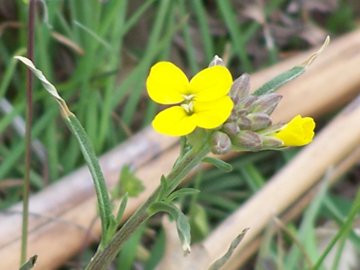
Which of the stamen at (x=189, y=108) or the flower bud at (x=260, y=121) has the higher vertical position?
the stamen at (x=189, y=108)

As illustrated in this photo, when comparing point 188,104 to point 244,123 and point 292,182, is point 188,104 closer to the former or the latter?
point 244,123

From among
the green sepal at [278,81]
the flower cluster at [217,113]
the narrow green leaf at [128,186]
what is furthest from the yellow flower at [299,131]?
the narrow green leaf at [128,186]

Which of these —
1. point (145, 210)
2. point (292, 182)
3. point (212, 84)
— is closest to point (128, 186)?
point (292, 182)

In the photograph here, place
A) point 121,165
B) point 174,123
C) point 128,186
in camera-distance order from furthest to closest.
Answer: point 121,165
point 128,186
point 174,123

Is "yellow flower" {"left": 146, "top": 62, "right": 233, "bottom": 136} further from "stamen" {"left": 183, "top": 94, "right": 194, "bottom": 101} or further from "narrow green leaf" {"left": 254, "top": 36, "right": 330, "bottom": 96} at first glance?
"narrow green leaf" {"left": 254, "top": 36, "right": 330, "bottom": 96}

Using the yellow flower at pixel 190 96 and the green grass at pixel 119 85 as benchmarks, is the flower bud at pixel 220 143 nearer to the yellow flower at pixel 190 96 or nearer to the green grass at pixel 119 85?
the yellow flower at pixel 190 96

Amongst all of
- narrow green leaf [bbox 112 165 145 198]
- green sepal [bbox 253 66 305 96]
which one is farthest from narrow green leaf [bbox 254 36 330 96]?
A: narrow green leaf [bbox 112 165 145 198]
